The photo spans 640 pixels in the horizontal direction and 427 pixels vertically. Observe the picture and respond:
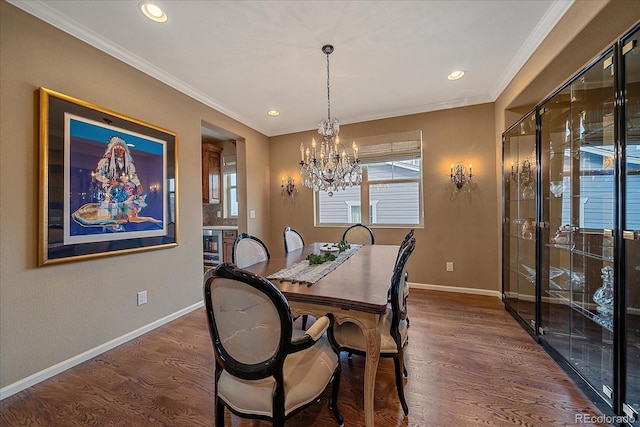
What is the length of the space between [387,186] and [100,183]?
3512mm

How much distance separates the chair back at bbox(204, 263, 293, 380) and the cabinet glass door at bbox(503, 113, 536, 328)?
2.60m

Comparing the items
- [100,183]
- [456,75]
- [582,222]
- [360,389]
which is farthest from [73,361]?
[456,75]

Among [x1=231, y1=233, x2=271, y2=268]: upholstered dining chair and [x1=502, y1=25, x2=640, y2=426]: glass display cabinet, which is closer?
[x1=502, y1=25, x2=640, y2=426]: glass display cabinet

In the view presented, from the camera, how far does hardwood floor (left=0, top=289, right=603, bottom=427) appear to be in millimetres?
1484

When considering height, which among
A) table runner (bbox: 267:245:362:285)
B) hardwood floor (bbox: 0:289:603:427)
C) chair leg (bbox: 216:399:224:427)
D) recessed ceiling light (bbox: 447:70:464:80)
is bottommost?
hardwood floor (bbox: 0:289:603:427)

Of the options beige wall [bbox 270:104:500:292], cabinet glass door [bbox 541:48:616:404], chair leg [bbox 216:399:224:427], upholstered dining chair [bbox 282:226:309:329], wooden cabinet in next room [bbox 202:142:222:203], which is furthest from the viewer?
wooden cabinet in next room [bbox 202:142:222:203]

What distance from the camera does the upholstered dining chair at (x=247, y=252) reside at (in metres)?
2.21

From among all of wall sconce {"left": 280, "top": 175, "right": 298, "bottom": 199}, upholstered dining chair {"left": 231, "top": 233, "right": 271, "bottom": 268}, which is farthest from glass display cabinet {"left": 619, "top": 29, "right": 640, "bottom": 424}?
wall sconce {"left": 280, "top": 175, "right": 298, "bottom": 199}

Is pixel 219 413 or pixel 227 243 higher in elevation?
pixel 227 243

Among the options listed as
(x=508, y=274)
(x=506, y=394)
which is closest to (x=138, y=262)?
(x=506, y=394)

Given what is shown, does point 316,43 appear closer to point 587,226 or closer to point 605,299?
point 587,226

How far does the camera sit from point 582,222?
1899mm

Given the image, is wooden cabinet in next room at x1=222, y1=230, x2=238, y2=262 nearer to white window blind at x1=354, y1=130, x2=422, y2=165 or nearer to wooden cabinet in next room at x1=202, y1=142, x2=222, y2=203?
wooden cabinet in next room at x1=202, y1=142, x2=222, y2=203

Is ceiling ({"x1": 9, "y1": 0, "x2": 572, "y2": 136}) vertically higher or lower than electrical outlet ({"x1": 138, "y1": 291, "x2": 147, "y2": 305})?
higher
